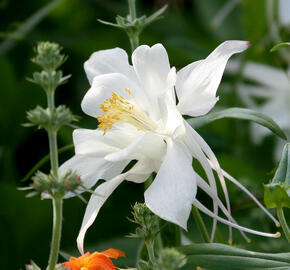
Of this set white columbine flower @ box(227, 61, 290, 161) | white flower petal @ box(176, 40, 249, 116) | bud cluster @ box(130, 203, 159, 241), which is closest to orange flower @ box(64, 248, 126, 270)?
bud cluster @ box(130, 203, 159, 241)

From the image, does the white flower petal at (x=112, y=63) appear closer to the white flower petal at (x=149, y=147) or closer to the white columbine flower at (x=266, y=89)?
the white flower petal at (x=149, y=147)

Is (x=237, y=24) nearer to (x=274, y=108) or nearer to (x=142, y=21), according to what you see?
(x=274, y=108)

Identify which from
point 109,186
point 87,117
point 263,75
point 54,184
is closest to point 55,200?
point 54,184

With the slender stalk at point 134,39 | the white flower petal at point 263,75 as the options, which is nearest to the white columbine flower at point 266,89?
the white flower petal at point 263,75

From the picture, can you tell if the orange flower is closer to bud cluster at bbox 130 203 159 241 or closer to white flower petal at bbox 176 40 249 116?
bud cluster at bbox 130 203 159 241

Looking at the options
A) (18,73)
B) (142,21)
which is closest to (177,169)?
(142,21)

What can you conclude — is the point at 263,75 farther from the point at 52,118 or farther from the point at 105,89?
the point at 52,118
